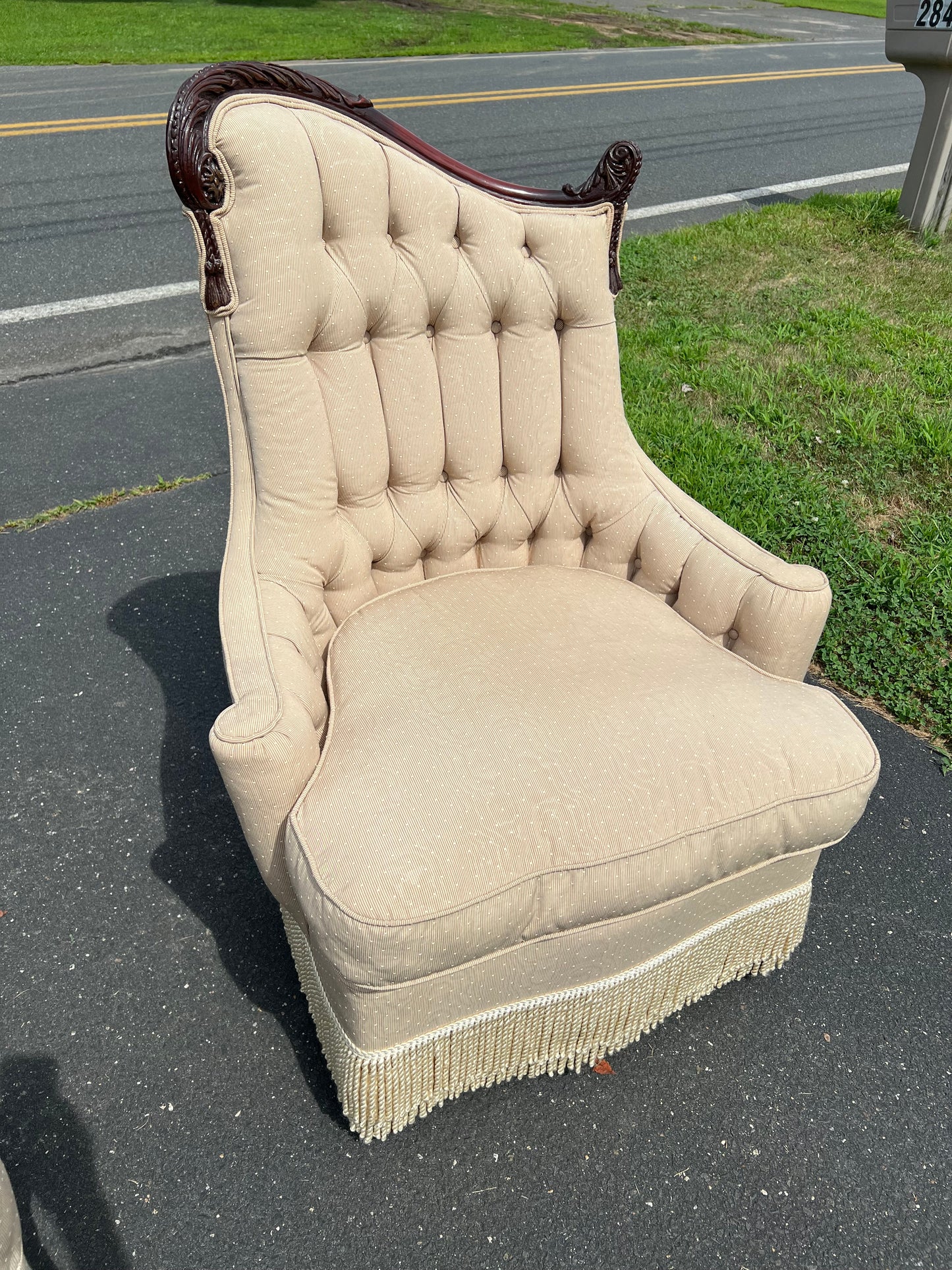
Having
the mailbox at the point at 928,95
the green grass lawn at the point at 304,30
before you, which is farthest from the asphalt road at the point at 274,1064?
the green grass lawn at the point at 304,30

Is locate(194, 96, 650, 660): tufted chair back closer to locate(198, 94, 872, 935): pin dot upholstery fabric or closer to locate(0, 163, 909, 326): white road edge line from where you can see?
locate(198, 94, 872, 935): pin dot upholstery fabric

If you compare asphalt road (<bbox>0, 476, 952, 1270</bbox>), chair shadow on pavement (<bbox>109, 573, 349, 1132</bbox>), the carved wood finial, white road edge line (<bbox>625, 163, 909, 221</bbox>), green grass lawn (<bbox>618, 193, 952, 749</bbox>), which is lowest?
asphalt road (<bbox>0, 476, 952, 1270</bbox>)

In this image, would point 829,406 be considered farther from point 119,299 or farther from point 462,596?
point 119,299

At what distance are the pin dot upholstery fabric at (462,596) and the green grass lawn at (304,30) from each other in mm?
8563

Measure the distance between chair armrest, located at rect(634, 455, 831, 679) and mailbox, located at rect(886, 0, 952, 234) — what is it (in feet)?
13.3

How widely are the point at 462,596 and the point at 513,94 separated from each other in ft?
27.4

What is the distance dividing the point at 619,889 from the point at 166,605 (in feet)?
5.80

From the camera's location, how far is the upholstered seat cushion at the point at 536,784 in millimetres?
1253

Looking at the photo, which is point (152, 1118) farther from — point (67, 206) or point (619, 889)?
point (67, 206)

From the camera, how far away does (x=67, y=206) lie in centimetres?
520

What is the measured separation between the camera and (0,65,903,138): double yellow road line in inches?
258

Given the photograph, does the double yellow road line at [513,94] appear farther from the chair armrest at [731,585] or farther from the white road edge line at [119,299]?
the chair armrest at [731,585]

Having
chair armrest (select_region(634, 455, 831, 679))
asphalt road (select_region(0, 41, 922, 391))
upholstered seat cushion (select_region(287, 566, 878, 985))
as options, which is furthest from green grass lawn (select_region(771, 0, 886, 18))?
upholstered seat cushion (select_region(287, 566, 878, 985))

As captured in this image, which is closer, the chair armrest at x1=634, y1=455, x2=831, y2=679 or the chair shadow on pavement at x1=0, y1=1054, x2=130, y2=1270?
the chair shadow on pavement at x1=0, y1=1054, x2=130, y2=1270
